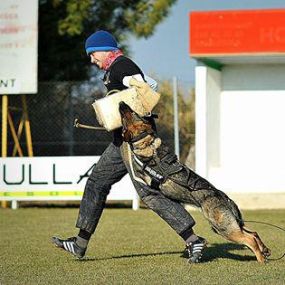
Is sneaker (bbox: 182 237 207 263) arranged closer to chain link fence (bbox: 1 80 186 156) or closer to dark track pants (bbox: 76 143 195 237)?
dark track pants (bbox: 76 143 195 237)

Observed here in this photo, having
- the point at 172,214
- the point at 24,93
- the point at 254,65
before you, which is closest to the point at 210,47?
the point at 254,65

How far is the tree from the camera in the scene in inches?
803

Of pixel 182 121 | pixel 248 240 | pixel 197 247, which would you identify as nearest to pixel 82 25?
pixel 182 121

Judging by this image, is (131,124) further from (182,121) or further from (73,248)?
(182,121)

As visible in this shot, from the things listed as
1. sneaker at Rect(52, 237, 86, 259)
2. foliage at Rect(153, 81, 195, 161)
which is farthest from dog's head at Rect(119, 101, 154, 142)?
foliage at Rect(153, 81, 195, 161)

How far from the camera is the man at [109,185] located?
7762 mm

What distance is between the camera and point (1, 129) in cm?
1870

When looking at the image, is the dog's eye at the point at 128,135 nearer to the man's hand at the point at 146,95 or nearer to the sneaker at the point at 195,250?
the man's hand at the point at 146,95

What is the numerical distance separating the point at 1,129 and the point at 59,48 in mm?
3309

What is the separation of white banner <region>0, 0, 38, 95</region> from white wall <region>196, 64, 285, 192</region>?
3497 millimetres

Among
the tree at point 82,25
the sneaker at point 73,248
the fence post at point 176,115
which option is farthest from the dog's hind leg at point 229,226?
the tree at point 82,25

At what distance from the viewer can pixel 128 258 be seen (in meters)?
8.38

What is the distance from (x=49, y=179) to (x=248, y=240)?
8.99m

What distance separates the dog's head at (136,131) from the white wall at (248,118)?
9129 millimetres
